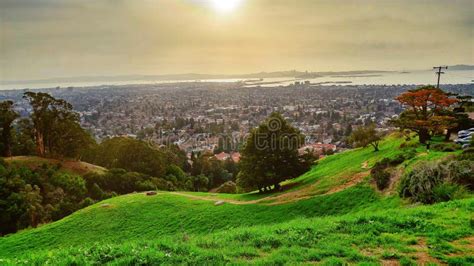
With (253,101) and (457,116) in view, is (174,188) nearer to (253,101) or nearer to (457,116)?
(457,116)

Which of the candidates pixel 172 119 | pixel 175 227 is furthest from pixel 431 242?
pixel 172 119

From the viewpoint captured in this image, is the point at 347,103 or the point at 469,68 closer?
the point at 347,103

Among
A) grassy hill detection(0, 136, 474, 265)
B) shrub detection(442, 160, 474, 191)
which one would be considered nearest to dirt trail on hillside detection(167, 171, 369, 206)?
grassy hill detection(0, 136, 474, 265)

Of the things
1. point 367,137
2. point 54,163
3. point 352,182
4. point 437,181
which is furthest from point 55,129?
point 437,181

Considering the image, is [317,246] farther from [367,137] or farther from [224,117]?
[224,117]

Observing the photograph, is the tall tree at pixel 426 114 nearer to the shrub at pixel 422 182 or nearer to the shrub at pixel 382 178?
the shrub at pixel 382 178

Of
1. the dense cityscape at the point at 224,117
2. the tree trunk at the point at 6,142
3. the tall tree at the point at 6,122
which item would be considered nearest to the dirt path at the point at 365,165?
the dense cityscape at the point at 224,117
